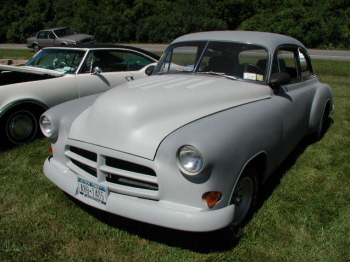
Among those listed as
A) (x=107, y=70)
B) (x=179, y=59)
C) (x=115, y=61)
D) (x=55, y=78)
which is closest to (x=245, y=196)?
(x=179, y=59)

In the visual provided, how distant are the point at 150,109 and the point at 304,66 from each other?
Result: 2.74 metres

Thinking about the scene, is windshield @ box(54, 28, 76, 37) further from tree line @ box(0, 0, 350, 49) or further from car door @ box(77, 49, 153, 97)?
car door @ box(77, 49, 153, 97)

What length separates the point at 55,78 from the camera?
5.09 meters

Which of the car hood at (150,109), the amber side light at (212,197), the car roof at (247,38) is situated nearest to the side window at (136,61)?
the car roof at (247,38)

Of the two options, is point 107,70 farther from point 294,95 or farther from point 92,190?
point 92,190

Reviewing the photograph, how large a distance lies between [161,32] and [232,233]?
1047 inches

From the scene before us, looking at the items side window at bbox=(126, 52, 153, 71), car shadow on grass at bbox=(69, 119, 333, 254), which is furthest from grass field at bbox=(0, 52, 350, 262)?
side window at bbox=(126, 52, 153, 71)

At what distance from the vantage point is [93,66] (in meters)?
5.68

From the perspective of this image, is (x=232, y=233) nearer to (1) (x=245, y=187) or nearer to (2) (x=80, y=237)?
(1) (x=245, y=187)

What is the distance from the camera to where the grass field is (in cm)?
258

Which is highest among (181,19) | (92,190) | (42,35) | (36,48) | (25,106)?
(92,190)

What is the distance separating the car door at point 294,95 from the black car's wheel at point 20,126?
3340 millimetres

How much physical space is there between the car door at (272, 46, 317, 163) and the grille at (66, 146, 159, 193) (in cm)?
151

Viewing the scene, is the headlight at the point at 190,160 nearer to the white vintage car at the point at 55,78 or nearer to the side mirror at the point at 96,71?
the white vintage car at the point at 55,78
